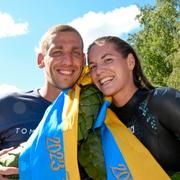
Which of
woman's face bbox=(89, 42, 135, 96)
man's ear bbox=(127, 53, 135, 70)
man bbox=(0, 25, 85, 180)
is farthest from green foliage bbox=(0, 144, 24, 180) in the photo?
man's ear bbox=(127, 53, 135, 70)

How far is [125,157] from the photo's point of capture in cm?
279

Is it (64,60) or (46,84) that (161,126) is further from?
(46,84)

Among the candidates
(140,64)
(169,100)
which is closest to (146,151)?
(169,100)

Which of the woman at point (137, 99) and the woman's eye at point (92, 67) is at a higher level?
the woman's eye at point (92, 67)

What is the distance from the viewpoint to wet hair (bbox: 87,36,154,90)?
10.6ft

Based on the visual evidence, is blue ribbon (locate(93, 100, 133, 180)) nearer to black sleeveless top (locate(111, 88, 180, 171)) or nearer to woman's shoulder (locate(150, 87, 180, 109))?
black sleeveless top (locate(111, 88, 180, 171))

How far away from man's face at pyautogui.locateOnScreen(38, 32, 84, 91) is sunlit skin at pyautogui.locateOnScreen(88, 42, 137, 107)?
10.2 inches

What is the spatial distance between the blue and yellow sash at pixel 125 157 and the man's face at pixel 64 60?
63 cm

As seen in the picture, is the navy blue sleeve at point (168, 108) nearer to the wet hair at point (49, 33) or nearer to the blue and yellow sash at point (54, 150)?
the blue and yellow sash at point (54, 150)

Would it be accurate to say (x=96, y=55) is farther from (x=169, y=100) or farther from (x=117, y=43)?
(x=169, y=100)

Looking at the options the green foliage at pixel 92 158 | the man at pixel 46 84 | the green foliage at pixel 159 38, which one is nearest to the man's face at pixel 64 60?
the man at pixel 46 84

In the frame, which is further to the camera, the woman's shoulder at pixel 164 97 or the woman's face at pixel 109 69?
the woman's face at pixel 109 69

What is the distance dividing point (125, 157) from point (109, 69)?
726 mm

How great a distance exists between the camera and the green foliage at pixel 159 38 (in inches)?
986
